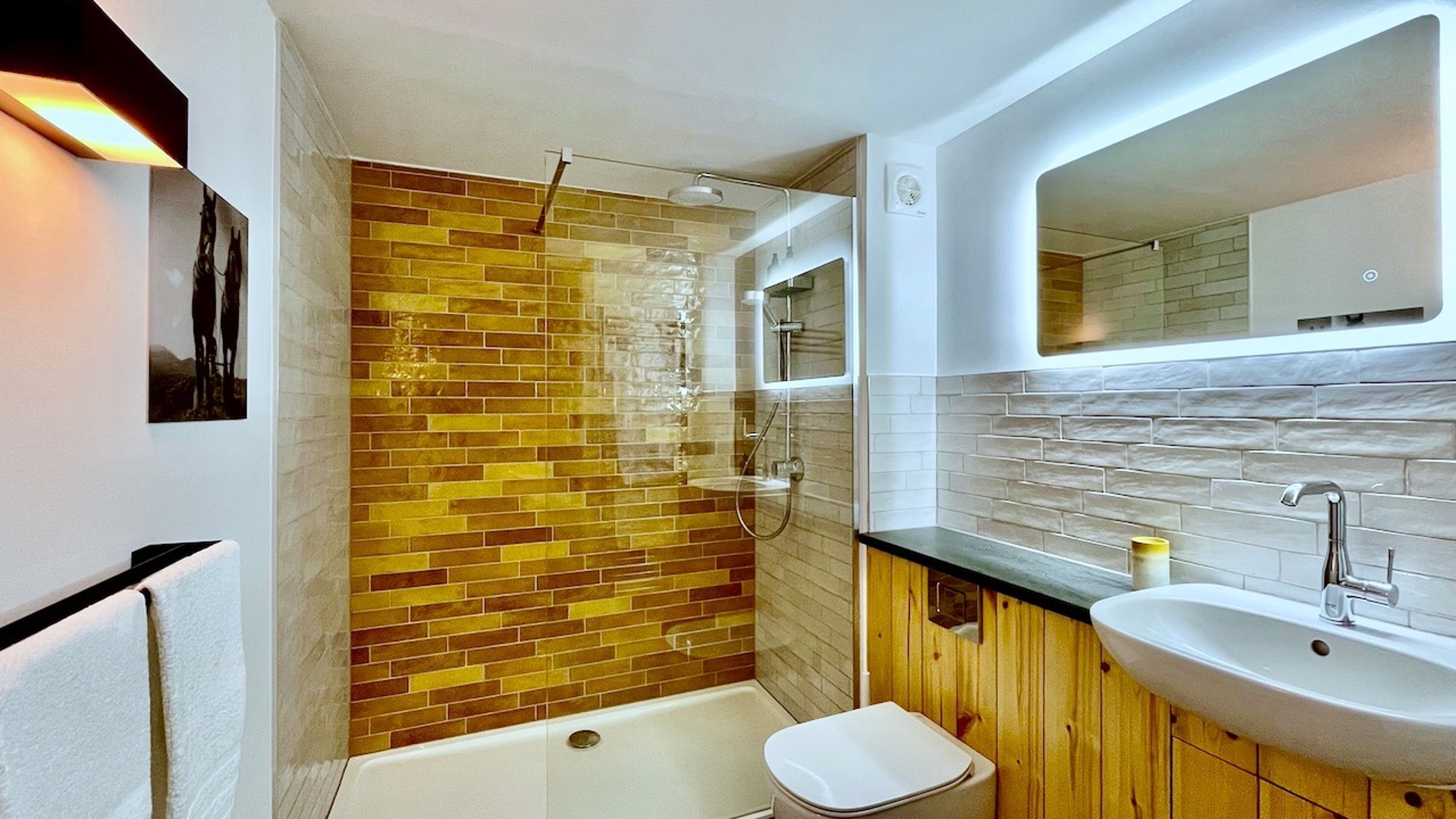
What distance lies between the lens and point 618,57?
5.92 ft

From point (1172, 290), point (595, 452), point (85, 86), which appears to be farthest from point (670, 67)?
point (1172, 290)

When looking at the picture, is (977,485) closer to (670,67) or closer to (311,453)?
(670,67)

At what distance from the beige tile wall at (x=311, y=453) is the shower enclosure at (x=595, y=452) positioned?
176mm

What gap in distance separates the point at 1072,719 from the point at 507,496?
2294 mm

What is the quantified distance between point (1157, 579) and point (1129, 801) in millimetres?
534

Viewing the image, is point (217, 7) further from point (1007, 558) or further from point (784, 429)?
point (1007, 558)

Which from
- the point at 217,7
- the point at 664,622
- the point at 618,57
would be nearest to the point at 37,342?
the point at 217,7

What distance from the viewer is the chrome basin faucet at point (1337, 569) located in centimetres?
117

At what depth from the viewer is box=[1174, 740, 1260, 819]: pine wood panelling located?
1177 millimetres

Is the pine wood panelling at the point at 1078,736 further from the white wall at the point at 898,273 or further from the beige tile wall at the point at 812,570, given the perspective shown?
the white wall at the point at 898,273

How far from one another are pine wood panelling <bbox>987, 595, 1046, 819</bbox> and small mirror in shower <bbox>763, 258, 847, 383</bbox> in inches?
44.0

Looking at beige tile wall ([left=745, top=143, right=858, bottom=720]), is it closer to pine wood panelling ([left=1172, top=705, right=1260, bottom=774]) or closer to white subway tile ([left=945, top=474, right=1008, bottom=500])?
white subway tile ([left=945, top=474, right=1008, bottom=500])

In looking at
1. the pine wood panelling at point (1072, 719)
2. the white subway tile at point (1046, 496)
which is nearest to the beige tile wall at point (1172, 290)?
the white subway tile at point (1046, 496)

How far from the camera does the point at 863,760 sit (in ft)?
5.47
